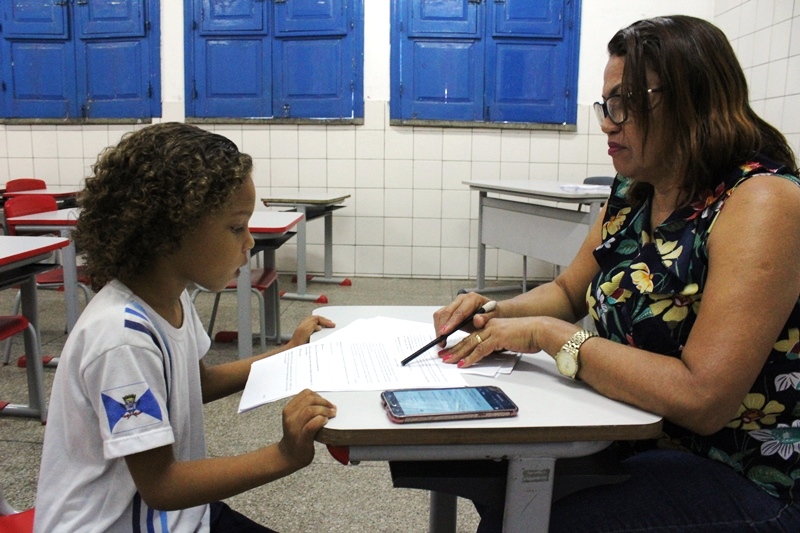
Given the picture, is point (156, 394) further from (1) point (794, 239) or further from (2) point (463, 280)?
(2) point (463, 280)

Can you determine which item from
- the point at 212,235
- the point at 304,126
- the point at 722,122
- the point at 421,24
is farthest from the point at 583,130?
the point at 212,235

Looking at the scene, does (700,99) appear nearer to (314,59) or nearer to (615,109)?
(615,109)

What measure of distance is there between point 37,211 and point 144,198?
3040 mm

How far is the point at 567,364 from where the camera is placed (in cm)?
87

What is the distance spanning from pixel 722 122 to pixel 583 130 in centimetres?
422

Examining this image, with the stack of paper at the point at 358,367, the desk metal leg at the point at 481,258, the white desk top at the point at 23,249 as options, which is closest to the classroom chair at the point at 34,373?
the white desk top at the point at 23,249

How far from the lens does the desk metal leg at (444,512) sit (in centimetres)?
121

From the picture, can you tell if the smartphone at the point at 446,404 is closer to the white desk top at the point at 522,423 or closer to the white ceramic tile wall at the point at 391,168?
the white desk top at the point at 522,423

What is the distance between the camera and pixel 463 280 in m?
5.22

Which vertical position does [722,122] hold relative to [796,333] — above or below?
above

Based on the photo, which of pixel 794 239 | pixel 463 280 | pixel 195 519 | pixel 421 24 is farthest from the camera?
pixel 463 280

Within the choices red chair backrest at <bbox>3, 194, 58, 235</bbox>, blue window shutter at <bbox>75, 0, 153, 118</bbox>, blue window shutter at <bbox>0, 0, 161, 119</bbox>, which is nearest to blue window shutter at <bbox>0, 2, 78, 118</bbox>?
blue window shutter at <bbox>0, 0, 161, 119</bbox>

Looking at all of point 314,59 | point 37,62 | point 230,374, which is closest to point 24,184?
point 37,62

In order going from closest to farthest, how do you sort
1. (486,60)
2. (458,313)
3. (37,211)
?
(458,313) → (37,211) → (486,60)
